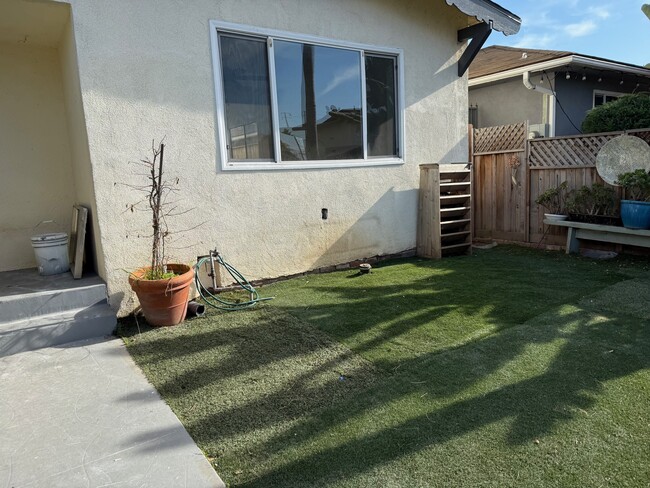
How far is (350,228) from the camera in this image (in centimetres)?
584

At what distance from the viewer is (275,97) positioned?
4918mm

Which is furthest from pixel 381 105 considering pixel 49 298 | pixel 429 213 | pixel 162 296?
pixel 49 298

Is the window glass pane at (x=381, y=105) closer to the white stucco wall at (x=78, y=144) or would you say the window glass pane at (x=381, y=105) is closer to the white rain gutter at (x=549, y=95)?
the white stucco wall at (x=78, y=144)

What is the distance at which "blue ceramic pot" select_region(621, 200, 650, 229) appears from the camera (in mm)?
5436

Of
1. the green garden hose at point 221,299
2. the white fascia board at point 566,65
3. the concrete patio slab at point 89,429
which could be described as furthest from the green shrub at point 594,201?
the concrete patio slab at point 89,429

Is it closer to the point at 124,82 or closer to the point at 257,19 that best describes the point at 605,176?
the point at 257,19

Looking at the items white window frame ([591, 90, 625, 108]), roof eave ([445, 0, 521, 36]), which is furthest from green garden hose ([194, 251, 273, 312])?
A: white window frame ([591, 90, 625, 108])

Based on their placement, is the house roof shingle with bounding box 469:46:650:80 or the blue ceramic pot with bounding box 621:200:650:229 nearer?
the blue ceramic pot with bounding box 621:200:650:229

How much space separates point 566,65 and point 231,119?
7854mm

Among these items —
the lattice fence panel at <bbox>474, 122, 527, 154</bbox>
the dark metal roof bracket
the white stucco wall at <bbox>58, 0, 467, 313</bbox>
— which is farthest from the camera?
the lattice fence panel at <bbox>474, 122, 527, 154</bbox>

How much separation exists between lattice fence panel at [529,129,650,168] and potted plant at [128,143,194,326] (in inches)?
227

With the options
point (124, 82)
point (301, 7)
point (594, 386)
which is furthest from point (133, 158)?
point (594, 386)

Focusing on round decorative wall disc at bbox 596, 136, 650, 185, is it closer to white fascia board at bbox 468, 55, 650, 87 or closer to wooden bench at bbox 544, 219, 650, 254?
wooden bench at bbox 544, 219, 650, 254

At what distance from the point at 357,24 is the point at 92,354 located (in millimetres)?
4882
